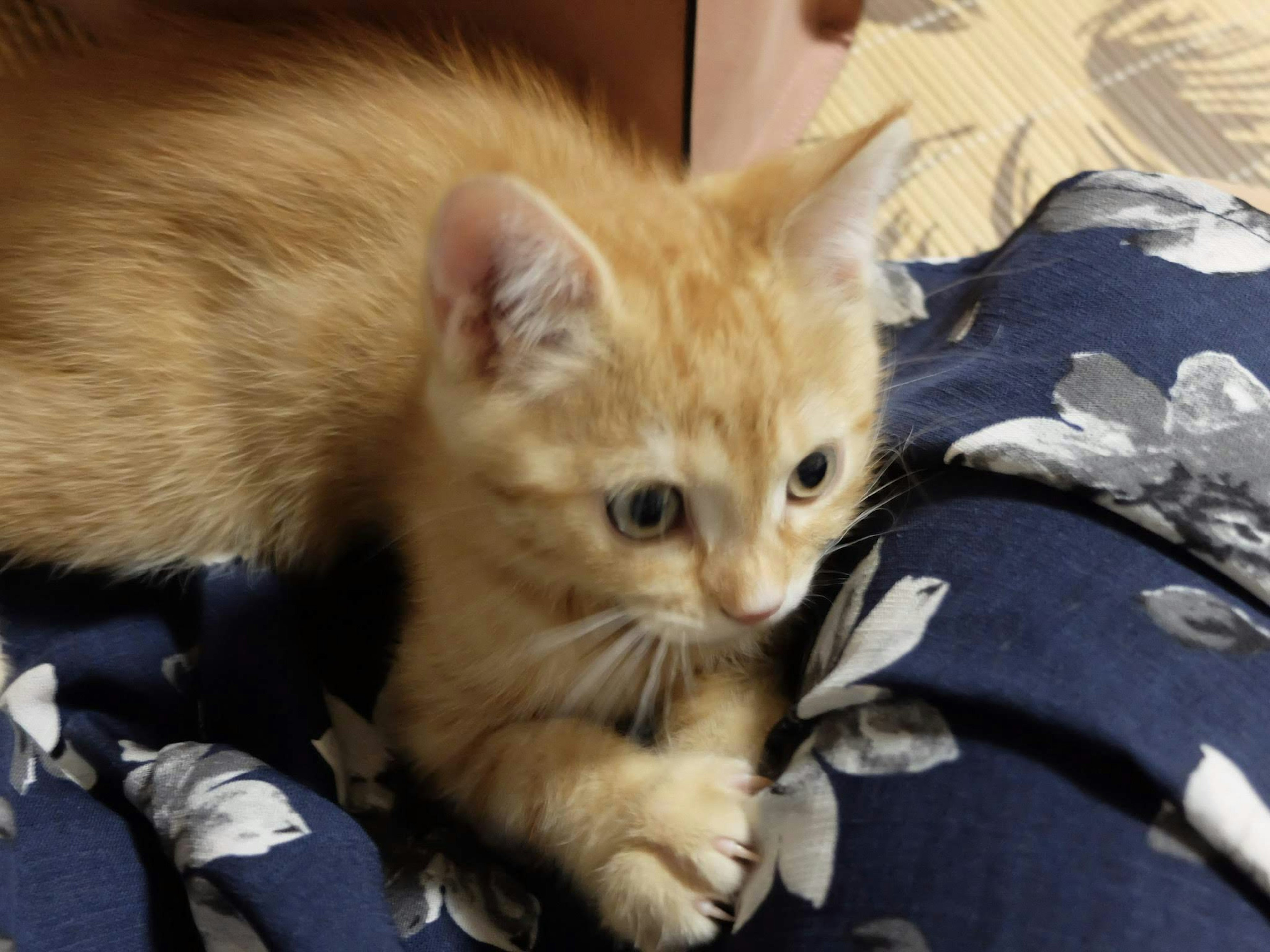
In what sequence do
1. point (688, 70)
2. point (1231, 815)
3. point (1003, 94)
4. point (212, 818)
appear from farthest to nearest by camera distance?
point (1003, 94) → point (688, 70) → point (212, 818) → point (1231, 815)

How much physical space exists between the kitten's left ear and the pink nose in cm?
26

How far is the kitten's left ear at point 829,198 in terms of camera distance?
0.69 meters

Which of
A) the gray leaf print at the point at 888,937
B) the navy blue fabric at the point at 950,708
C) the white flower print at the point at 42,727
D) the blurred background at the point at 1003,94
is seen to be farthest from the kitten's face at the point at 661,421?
the blurred background at the point at 1003,94

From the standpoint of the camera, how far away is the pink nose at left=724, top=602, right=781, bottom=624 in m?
0.70

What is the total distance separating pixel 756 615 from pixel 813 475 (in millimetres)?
128

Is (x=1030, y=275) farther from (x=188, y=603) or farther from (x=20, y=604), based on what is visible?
(x=20, y=604)

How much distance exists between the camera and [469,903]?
2.81 feet

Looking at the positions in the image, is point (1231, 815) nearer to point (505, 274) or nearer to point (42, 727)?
point (505, 274)

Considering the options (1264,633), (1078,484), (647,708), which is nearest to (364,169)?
(647,708)

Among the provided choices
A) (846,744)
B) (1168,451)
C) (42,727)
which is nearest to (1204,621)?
(1168,451)

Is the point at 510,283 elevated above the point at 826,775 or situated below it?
above

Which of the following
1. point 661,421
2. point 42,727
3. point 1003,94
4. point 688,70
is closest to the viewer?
point 661,421

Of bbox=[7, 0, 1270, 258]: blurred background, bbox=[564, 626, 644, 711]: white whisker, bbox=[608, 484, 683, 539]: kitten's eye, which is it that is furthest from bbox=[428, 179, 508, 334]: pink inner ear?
bbox=[7, 0, 1270, 258]: blurred background

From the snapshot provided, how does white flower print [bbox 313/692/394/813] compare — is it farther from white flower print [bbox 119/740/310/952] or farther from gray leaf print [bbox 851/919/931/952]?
gray leaf print [bbox 851/919/931/952]
